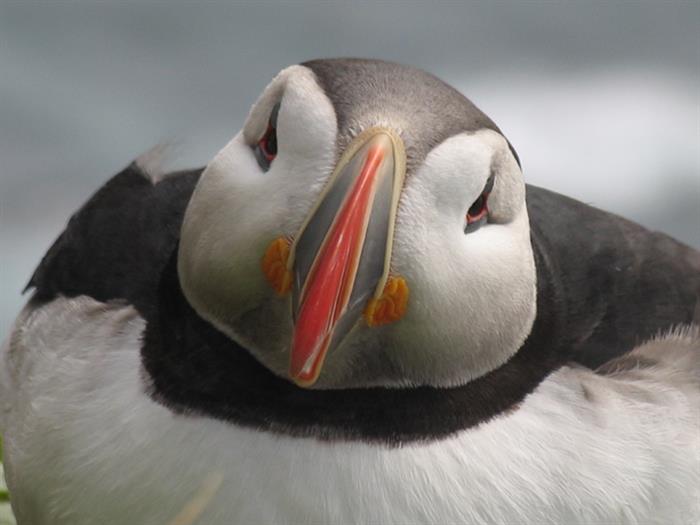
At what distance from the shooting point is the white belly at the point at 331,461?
3.04 m

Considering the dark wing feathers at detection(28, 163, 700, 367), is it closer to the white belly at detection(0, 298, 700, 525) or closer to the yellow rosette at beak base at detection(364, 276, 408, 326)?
the white belly at detection(0, 298, 700, 525)

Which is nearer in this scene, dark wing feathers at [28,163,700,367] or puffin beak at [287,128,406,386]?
puffin beak at [287,128,406,386]

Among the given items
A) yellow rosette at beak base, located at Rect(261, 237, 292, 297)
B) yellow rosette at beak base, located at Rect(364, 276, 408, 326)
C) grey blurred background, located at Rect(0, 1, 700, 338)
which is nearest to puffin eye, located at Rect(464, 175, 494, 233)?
yellow rosette at beak base, located at Rect(364, 276, 408, 326)

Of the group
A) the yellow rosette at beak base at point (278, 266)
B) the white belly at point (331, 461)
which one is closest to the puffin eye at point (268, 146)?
the yellow rosette at beak base at point (278, 266)

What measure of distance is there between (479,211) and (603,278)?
77cm

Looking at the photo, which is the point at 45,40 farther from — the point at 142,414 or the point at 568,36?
the point at 142,414

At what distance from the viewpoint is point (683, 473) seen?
3258 millimetres

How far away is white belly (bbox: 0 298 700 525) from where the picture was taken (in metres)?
3.04

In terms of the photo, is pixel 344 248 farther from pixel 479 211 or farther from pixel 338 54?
pixel 338 54

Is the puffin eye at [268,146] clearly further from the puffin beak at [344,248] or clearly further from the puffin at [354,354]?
the puffin beak at [344,248]

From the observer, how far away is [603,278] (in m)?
3.59

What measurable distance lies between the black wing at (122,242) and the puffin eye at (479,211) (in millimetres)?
748

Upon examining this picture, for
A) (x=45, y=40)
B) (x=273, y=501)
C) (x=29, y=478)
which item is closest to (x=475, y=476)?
(x=273, y=501)

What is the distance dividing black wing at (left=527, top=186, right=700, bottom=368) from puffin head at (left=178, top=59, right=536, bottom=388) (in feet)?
1.14
